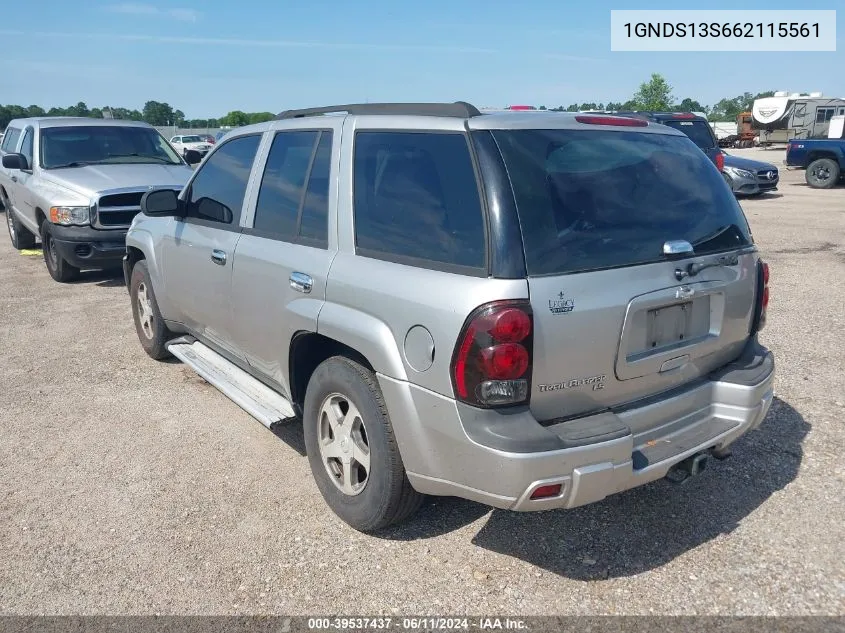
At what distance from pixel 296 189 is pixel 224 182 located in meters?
0.99

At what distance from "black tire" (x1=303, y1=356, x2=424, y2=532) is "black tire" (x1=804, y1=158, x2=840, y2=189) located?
20.5 m

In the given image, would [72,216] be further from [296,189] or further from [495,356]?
[495,356]

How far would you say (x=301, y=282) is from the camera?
3572 millimetres

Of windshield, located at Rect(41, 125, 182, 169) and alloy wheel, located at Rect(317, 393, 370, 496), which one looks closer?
alloy wheel, located at Rect(317, 393, 370, 496)

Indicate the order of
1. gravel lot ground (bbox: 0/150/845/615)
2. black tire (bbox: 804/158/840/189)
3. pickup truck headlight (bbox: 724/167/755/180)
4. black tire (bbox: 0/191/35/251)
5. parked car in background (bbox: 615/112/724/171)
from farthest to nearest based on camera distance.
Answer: black tire (bbox: 804/158/840/189), pickup truck headlight (bbox: 724/167/755/180), parked car in background (bbox: 615/112/724/171), black tire (bbox: 0/191/35/251), gravel lot ground (bbox: 0/150/845/615)

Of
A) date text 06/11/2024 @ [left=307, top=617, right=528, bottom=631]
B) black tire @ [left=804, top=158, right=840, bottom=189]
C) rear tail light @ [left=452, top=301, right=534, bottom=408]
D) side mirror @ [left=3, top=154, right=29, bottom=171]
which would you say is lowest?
black tire @ [left=804, top=158, right=840, bottom=189]

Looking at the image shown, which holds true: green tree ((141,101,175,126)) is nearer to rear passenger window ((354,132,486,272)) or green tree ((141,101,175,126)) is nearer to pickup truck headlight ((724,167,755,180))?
pickup truck headlight ((724,167,755,180))

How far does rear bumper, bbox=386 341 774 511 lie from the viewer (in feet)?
8.84

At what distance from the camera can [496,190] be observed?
278cm

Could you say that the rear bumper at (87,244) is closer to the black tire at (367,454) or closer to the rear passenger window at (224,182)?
the rear passenger window at (224,182)

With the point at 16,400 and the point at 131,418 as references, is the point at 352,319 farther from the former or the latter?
the point at 16,400

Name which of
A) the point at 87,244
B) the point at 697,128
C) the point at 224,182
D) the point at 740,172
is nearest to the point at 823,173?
the point at 740,172

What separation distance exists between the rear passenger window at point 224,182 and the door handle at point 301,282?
3.01ft

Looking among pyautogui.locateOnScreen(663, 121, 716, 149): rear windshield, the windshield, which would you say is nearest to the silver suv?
the windshield
